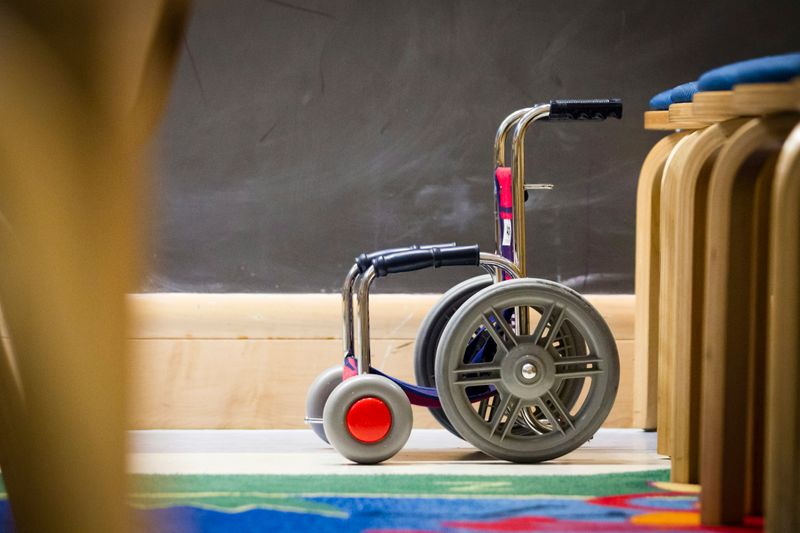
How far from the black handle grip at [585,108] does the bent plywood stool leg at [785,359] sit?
4.00 feet

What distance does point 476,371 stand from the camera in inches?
84.8

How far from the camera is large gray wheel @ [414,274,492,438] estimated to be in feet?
8.10

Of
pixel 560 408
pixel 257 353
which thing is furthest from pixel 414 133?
pixel 560 408

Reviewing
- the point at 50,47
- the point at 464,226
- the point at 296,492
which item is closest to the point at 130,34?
the point at 50,47

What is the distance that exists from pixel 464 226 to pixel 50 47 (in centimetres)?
272

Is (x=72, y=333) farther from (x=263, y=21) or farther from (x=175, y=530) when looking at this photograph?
(x=263, y=21)

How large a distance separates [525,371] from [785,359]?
105cm

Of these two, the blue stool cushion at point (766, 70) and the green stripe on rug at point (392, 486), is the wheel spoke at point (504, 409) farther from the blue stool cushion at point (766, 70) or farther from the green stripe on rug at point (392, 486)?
the blue stool cushion at point (766, 70)

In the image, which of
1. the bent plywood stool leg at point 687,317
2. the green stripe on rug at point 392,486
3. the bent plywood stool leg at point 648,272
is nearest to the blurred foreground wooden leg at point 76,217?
the green stripe on rug at point 392,486

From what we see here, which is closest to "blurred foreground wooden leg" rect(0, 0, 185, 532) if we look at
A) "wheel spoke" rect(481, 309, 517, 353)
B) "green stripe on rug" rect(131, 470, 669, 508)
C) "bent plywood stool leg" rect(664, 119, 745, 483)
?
"green stripe on rug" rect(131, 470, 669, 508)

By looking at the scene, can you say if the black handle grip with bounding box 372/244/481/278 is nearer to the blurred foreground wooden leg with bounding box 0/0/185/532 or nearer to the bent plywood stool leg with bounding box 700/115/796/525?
the bent plywood stool leg with bounding box 700/115/796/525

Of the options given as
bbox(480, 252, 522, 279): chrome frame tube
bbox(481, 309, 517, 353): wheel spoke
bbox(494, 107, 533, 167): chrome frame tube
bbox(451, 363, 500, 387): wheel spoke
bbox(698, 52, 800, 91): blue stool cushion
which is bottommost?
bbox(451, 363, 500, 387): wheel spoke

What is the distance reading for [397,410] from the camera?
85.8 inches

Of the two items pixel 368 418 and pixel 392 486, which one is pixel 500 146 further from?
pixel 392 486
